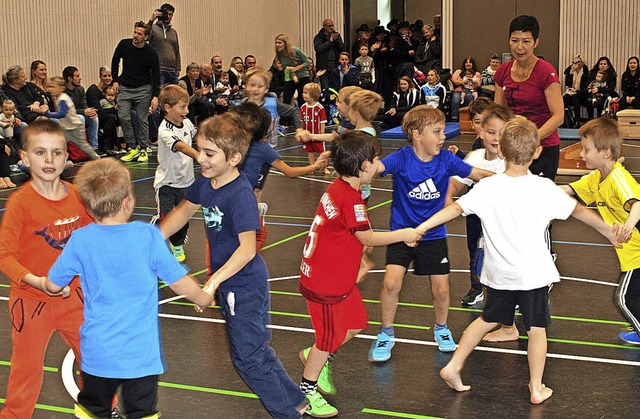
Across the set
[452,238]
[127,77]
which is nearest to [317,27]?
[127,77]

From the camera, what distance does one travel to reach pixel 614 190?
580 cm

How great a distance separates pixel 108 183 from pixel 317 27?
22.8m

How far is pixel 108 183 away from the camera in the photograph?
3914 millimetres

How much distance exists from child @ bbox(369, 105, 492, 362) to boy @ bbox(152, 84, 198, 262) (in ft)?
8.81

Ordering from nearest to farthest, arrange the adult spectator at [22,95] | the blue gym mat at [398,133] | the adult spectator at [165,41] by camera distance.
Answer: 1. the adult spectator at [22,95]
2. the adult spectator at [165,41]
3. the blue gym mat at [398,133]

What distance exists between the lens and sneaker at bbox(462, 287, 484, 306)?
23.7ft

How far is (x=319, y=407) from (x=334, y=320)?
0.49m

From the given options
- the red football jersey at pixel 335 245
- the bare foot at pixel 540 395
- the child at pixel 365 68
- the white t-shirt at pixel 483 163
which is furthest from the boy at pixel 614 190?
the child at pixel 365 68

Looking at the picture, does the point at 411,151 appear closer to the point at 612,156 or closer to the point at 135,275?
the point at 612,156

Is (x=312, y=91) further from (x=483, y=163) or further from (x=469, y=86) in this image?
(x=483, y=163)

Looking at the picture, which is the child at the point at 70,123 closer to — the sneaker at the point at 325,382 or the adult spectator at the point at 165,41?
the adult spectator at the point at 165,41

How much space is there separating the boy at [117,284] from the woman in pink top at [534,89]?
399cm

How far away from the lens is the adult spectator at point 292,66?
20.3 metres

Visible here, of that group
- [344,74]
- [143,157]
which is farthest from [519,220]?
[344,74]
